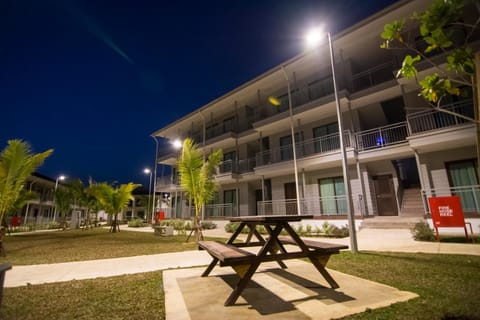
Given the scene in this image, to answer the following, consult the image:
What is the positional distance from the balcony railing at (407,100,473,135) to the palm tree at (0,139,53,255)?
54.0ft

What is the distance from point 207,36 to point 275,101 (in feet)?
90.7

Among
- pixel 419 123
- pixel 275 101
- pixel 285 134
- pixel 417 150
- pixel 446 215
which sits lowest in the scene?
pixel 446 215

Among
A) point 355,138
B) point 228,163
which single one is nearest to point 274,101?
point 228,163

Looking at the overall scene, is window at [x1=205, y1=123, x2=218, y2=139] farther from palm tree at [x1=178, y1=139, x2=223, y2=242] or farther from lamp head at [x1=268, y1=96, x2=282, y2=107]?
palm tree at [x1=178, y1=139, x2=223, y2=242]

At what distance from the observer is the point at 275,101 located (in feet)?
60.4

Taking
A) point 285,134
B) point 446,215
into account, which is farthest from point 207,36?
point 446,215

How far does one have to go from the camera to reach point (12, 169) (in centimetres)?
694

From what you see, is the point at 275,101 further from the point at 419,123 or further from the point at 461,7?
the point at 461,7

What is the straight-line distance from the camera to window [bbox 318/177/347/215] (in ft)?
44.8

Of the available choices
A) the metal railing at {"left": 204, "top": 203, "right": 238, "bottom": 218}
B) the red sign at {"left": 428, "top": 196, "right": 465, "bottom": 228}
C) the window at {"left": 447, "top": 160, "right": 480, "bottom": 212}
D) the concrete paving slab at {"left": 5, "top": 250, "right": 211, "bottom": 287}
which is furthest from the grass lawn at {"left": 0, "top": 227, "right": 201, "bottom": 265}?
the window at {"left": 447, "top": 160, "right": 480, "bottom": 212}

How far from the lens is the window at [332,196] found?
13.6 meters

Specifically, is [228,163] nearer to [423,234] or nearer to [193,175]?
[193,175]

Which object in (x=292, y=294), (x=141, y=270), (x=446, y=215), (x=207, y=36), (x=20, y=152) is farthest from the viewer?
(x=207, y=36)

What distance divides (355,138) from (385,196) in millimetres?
3949
